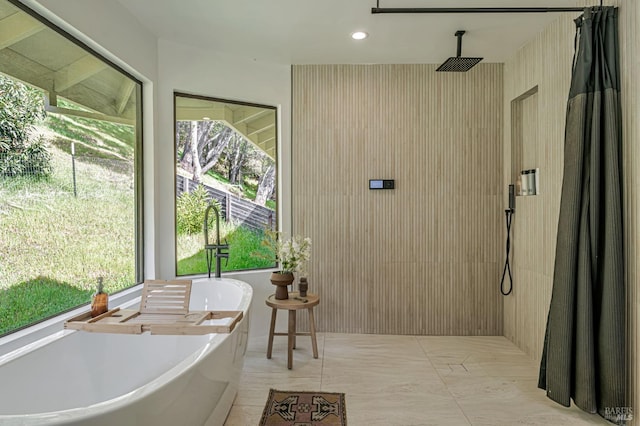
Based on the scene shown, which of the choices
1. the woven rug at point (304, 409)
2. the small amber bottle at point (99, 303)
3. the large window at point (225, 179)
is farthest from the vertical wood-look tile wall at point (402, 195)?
the small amber bottle at point (99, 303)

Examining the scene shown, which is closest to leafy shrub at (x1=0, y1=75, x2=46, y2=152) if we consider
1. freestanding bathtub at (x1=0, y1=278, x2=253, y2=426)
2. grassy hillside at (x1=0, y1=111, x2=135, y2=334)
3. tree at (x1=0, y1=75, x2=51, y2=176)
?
tree at (x1=0, y1=75, x2=51, y2=176)

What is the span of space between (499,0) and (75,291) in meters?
3.51

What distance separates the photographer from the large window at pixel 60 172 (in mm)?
1942

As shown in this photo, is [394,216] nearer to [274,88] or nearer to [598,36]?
[274,88]

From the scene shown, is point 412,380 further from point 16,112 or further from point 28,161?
point 16,112

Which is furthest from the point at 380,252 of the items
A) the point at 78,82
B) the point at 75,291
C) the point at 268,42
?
the point at 78,82

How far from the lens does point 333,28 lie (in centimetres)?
307

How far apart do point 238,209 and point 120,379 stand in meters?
1.88

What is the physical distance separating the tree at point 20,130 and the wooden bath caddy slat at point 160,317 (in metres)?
0.85

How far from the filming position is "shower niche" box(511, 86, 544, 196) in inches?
128

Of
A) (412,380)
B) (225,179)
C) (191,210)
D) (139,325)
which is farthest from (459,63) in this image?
(139,325)

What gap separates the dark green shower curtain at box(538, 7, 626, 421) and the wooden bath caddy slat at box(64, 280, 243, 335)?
198 centimetres

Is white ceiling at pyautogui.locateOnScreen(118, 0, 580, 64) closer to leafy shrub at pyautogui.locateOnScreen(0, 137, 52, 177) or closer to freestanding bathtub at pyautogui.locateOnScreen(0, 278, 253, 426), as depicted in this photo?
leafy shrub at pyautogui.locateOnScreen(0, 137, 52, 177)

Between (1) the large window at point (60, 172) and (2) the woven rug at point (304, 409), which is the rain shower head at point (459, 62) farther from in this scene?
(2) the woven rug at point (304, 409)
